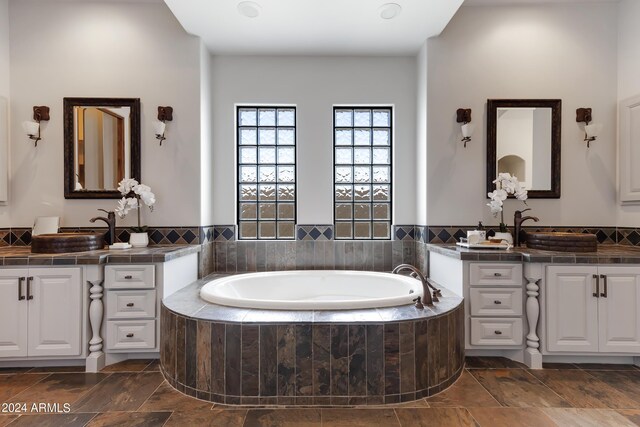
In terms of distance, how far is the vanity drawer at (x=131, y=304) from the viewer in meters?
2.41

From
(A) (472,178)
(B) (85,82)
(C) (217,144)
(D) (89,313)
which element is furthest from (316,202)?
(B) (85,82)

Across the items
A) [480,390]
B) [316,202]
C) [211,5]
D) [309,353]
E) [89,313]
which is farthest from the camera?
[316,202]

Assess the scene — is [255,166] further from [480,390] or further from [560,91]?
[560,91]

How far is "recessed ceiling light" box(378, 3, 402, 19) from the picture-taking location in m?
2.64

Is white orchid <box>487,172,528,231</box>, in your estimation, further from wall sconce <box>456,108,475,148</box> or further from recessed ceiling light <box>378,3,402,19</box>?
recessed ceiling light <box>378,3,402,19</box>

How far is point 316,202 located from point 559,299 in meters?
2.07

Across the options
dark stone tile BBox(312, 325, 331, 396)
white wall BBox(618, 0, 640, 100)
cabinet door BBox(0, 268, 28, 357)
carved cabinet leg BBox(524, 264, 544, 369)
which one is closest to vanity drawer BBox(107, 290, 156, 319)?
cabinet door BBox(0, 268, 28, 357)

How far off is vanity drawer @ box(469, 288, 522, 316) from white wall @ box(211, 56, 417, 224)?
1.06 metres

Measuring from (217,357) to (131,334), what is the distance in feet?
2.94

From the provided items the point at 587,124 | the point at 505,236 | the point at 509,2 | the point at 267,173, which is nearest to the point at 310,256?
the point at 267,173

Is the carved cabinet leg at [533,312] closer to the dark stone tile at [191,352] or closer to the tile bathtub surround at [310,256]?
the tile bathtub surround at [310,256]

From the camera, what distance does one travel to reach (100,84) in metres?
3.05

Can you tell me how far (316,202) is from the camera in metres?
3.39

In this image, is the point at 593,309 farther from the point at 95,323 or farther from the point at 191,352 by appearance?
the point at 95,323
